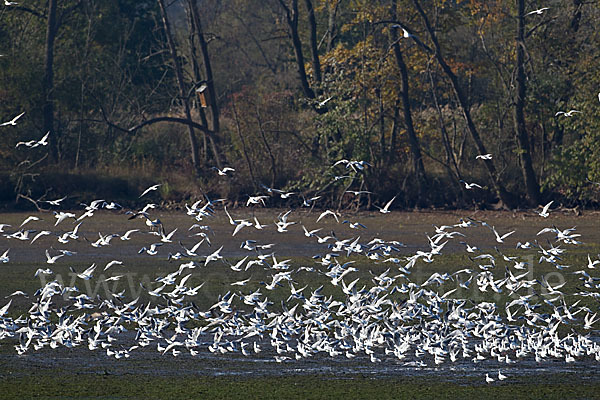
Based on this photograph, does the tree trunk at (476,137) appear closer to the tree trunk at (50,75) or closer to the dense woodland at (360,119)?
the dense woodland at (360,119)

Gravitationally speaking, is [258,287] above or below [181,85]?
below

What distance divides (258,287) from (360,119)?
56.3 ft

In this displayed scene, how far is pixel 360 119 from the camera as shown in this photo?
119ft

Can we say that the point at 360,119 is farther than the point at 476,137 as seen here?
Yes

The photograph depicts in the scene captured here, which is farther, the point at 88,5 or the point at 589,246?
the point at 88,5

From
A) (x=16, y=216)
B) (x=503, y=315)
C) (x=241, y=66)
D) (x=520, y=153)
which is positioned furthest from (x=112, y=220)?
(x=241, y=66)

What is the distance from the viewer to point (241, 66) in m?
61.4

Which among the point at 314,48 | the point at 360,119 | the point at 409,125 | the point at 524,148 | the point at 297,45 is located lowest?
the point at 524,148

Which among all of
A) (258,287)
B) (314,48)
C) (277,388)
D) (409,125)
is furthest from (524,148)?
(277,388)

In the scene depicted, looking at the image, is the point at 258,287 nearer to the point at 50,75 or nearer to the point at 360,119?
the point at 360,119

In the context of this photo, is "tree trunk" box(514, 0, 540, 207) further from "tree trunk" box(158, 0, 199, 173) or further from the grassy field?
"tree trunk" box(158, 0, 199, 173)

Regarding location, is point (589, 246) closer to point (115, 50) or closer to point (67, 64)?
point (67, 64)

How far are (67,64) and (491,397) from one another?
31.7 meters

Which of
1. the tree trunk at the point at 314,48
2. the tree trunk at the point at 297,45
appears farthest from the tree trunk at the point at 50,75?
the tree trunk at the point at 314,48
